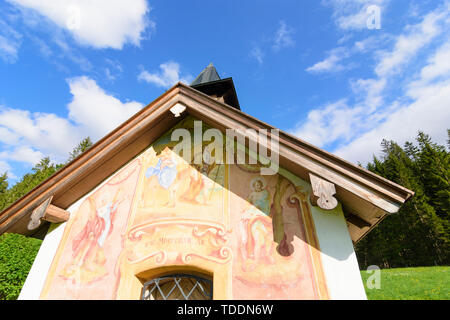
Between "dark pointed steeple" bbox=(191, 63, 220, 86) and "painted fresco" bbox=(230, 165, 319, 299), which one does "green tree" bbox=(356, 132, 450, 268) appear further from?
"painted fresco" bbox=(230, 165, 319, 299)

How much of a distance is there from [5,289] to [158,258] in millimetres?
15628

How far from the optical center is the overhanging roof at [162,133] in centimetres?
280

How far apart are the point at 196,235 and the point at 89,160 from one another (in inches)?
96.1

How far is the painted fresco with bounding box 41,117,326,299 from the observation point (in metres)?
3.06

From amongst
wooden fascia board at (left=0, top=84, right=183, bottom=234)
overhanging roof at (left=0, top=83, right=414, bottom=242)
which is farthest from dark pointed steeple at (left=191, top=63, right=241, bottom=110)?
wooden fascia board at (left=0, top=84, right=183, bottom=234)

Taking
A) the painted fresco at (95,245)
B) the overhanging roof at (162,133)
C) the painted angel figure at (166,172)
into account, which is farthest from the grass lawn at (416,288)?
the painted fresco at (95,245)

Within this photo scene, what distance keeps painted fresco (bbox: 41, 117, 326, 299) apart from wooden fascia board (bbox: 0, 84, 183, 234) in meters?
0.60

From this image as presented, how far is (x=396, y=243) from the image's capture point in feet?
109

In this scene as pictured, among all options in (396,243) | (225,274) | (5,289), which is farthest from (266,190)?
(396,243)

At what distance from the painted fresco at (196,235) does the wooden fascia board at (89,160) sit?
1.97 feet

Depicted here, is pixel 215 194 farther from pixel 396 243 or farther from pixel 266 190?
pixel 396 243

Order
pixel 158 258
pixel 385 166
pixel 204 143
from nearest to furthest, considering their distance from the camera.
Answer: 1. pixel 158 258
2. pixel 204 143
3. pixel 385 166
